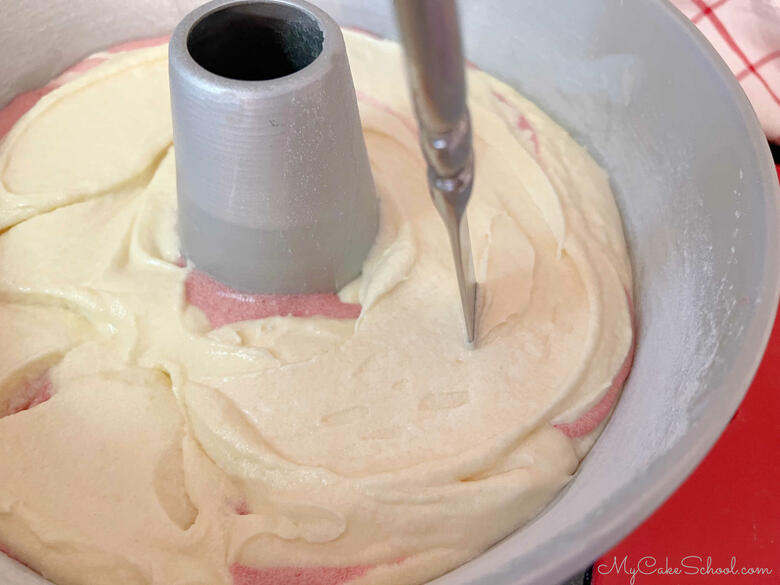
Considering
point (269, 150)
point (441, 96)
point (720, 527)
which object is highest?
point (441, 96)

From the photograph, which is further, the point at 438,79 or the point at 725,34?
the point at 725,34

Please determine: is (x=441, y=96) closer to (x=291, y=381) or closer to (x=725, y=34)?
(x=291, y=381)

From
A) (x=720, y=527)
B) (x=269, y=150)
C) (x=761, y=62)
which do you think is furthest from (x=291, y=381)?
(x=761, y=62)

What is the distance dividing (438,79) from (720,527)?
0.66 metres

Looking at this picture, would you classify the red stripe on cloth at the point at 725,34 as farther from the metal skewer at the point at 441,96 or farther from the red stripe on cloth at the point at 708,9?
the metal skewer at the point at 441,96

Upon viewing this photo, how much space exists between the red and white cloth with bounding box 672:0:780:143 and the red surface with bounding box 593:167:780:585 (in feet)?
2.00

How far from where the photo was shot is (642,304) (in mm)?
922

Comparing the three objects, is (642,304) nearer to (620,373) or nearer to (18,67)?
(620,373)


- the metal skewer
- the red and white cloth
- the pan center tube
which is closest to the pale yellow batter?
the pan center tube

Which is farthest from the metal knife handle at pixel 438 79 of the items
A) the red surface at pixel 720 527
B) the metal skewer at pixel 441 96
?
the red surface at pixel 720 527

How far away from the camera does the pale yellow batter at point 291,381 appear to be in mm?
710

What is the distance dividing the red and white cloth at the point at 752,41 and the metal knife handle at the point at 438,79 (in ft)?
3.03

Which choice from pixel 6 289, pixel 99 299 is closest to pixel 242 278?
pixel 99 299

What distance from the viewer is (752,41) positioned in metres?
1.28
